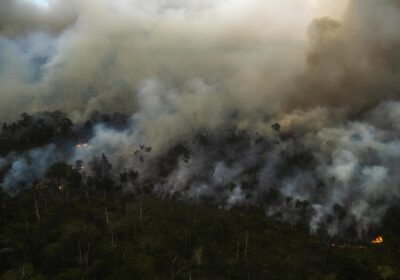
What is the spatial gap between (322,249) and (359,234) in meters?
21.4

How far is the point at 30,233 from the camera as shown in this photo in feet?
412

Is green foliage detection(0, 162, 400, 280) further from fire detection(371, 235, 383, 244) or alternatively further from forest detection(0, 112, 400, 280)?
fire detection(371, 235, 383, 244)

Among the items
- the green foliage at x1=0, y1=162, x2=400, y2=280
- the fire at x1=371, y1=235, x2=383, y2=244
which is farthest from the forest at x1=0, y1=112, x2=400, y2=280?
the fire at x1=371, y1=235, x2=383, y2=244

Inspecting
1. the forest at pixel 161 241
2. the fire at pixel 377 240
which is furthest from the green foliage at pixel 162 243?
the fire at pixel 377 240

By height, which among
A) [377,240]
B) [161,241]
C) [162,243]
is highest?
[377,240]

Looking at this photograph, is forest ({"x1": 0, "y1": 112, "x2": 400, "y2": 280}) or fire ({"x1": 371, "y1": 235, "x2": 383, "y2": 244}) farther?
fire ({"x1": 371, "y1": 235, "x2": 383, "y2": 244})

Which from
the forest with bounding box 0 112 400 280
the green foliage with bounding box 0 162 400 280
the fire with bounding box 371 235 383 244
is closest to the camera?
the green foliage with bounding box 0 162 400 280

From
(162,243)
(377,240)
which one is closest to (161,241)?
(162,243)

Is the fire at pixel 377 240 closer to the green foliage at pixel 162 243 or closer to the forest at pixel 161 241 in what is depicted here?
the forest at pixel 161 241

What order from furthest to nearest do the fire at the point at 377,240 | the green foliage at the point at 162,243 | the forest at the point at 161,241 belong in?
1. the fire at the point at 377,240
2. the forest at the point at 161,241
3. the green foliage at the point at 162,243

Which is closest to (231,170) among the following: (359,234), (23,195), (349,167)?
(349,167)

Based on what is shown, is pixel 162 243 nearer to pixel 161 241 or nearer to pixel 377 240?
pixel 161 241

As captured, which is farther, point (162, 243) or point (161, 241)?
point (161, 241)

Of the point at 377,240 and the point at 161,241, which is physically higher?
the point at 377,240
